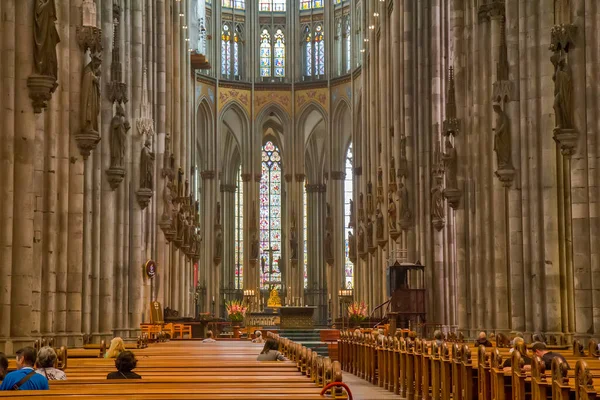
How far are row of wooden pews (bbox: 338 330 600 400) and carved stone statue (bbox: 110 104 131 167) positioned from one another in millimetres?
8064

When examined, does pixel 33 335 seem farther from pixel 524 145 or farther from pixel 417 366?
pixel 524 145

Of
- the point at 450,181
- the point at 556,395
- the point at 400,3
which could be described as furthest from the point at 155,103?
the point at 556,395

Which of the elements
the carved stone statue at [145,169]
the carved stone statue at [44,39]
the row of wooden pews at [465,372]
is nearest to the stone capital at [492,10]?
the row of wooden pews at [465,372]

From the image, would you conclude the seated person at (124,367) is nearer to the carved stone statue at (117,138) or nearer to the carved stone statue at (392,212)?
the carved stone statue at (117,138)

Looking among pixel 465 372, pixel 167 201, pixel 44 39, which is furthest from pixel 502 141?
pixel 167 201

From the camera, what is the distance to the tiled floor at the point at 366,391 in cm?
2188

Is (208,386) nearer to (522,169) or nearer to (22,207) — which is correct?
(22,207)

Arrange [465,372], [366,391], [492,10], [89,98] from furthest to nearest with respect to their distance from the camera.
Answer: [492,10] → [366,391] → [89,98] → [465,372]

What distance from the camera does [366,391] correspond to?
23.8 metres

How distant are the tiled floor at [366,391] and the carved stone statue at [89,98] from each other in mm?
8145

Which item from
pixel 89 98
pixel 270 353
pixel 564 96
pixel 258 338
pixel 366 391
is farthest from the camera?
pixel 258 338

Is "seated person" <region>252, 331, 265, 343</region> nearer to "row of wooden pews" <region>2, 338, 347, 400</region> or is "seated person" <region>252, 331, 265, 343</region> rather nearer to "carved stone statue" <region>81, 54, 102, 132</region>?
"carved stone statue" <region>81, 54, 102, 132</region>

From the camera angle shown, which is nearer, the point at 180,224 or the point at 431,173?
the point at 431,173

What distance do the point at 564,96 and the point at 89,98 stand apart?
10220 mm
